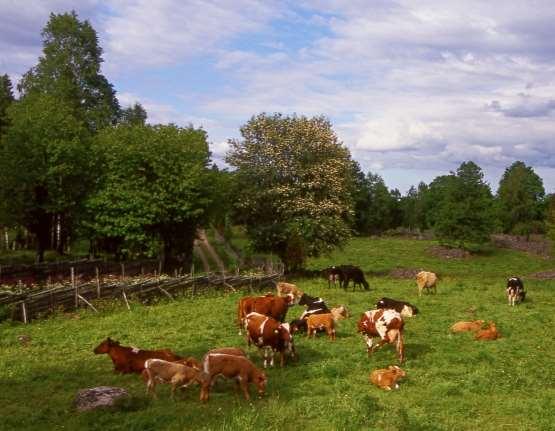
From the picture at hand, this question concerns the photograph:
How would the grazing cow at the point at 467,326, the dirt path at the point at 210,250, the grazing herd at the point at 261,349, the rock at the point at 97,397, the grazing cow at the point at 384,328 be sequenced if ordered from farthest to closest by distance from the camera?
the dirt path at the point at 210,250 < the grazing cow at the point at 467,326 < the grazing cow at the point at 384,328 < the grazing herd at the point at 261,349 < the rock at the point at 97,397

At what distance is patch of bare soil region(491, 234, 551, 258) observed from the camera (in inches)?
2523

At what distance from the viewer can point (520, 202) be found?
86938 millimetres

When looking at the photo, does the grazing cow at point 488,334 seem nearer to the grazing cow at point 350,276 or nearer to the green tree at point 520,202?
the grazing cow at point 350,276

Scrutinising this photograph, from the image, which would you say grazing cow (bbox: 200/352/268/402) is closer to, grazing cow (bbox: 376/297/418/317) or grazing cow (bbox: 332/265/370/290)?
grazing cow (bbox: 376/297/418/317)

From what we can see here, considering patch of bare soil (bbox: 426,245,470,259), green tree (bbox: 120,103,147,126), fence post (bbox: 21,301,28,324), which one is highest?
green tree (bbox: 120,103,147,126)

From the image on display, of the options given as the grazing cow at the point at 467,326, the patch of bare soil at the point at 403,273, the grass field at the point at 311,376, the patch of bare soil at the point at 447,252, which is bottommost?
the grass field at the point at 311,376

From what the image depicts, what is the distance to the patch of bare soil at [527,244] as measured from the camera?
64075 mm

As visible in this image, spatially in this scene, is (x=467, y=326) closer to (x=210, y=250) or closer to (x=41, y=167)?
(x=41, y=167)

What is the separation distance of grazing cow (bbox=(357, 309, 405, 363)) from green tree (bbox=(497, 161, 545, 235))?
68.8 metres

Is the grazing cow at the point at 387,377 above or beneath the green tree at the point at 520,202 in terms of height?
beneath

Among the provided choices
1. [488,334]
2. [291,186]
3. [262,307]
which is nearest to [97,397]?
[262,307]

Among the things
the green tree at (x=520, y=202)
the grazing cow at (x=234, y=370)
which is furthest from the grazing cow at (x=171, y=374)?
the green tree at (x=520, y=202)

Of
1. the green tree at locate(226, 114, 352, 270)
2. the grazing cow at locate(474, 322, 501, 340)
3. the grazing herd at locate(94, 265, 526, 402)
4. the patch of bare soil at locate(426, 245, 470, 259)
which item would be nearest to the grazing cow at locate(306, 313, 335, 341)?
the grazing herd at locate(94, 265, 526, 402)

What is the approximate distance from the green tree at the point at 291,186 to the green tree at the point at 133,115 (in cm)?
1190
